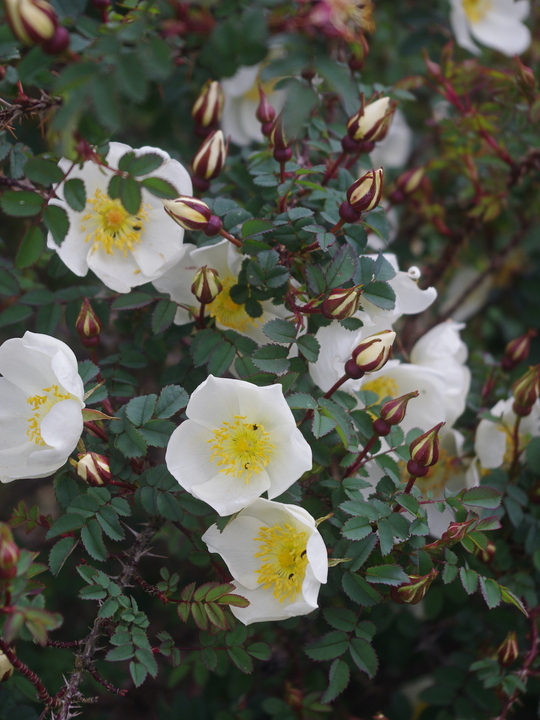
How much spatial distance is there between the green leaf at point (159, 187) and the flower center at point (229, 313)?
0.28 meters

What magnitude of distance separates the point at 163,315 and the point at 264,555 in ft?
1.59

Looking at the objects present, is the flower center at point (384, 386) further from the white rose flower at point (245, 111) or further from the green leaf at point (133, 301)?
the white rose flower at point (245, 111)

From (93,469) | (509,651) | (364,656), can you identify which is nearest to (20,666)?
(93,469)

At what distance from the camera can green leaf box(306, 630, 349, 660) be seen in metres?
1.07

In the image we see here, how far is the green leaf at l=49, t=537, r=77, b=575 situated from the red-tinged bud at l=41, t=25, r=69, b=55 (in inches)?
29.4

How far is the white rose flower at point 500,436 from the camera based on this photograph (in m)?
1.36

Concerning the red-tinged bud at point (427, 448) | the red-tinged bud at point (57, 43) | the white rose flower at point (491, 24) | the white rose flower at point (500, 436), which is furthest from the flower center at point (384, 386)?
the white rose flower at point (491, 24)

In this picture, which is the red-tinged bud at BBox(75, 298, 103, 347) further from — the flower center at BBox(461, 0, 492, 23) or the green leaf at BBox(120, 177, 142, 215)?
the flower center at BBox(461, 0, 492, 23)

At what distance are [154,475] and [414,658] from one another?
1.12 m

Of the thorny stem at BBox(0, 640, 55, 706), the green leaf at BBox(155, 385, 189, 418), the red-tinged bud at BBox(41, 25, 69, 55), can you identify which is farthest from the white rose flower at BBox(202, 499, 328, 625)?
the red-tinged bud at BBox(41, 25, 69, 55)

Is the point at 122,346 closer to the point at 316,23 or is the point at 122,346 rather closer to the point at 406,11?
the point at 316,23

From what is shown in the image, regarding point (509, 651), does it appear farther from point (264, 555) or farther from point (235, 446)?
point (235, 446)

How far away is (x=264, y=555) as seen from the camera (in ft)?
3.56

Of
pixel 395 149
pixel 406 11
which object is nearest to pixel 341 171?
pixel 395 149
